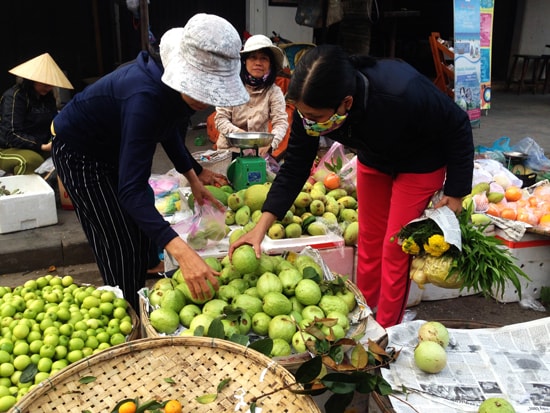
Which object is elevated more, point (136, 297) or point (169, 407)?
point (169, 407)

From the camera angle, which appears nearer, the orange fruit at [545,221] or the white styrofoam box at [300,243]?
the white styrofoam box at [300,243]

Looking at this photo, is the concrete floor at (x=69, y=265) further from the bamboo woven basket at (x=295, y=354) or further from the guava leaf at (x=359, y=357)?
the guava leaf at (x=359, y=357)

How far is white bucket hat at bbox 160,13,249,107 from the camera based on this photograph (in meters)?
1.74

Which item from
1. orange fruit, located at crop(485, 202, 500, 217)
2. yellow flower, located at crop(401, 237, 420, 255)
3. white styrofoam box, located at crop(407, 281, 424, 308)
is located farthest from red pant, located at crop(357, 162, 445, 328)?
orange fruit, located at crop(485, 202, 500, 217)

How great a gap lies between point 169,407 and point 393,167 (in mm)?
1534

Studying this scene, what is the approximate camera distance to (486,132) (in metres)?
8.29

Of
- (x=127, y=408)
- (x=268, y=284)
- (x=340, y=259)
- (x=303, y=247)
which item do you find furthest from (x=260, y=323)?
(x=340, y=259)

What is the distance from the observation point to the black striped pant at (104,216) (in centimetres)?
230

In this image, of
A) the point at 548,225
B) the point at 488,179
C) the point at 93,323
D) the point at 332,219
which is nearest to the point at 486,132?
the point at 488,179

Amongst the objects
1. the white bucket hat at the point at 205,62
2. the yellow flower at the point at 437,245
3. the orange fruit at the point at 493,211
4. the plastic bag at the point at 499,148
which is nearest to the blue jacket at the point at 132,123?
the white bucket hat at the point at 205,62

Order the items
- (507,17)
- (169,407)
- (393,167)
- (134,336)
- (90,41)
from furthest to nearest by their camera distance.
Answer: (507,17)
(90,41)
(393,167)
(134,336)
(169,407)

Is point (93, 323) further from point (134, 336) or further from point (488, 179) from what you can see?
point (488, 179)

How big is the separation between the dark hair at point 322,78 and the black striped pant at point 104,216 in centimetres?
103

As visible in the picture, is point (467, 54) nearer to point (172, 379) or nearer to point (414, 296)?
point (414, 296)
